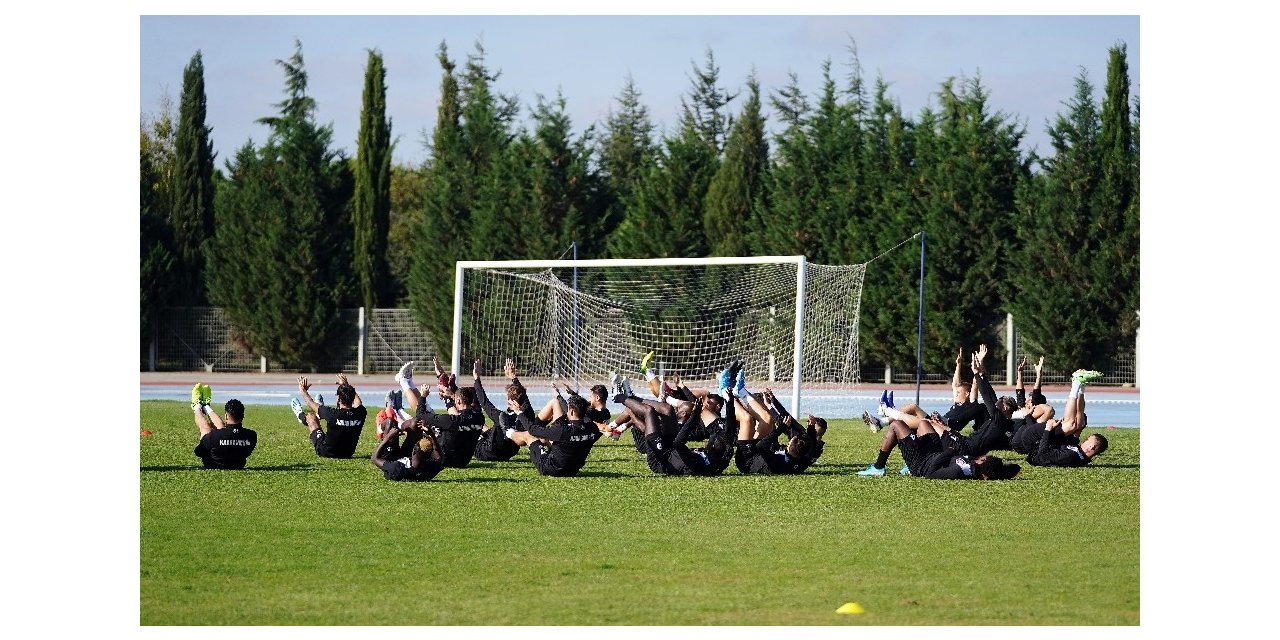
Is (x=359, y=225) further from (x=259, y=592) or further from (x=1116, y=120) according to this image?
(x=259, y=592)

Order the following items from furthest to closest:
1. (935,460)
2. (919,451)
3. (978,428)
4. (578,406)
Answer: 1. (978,428)
2. (919,451)
3. (935,460)
4. (578,406)

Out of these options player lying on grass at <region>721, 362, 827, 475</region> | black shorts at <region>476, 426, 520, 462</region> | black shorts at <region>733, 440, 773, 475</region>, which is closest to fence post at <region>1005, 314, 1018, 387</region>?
player lying on grass at <region>721, 362, 827, 475</region>

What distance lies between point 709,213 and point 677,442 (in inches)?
819

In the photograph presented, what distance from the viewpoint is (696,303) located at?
2947 centimetres

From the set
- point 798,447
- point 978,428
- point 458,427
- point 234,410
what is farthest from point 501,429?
point 978,428

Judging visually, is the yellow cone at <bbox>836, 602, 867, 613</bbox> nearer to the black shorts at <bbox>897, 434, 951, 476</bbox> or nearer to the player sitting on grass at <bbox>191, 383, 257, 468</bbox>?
the black shorts at <bbox>897, 434, 951, 476</bbox>

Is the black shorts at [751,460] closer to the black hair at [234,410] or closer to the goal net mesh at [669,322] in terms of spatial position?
the black hair at [234,410]

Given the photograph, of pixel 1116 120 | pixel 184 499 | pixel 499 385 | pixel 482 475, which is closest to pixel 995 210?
pixel 1116 120

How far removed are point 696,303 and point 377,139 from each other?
1341 centimetres

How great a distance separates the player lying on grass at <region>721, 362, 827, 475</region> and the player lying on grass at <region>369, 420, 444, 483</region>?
3058mm

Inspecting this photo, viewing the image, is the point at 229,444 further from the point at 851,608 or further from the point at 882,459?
the point at 851,608

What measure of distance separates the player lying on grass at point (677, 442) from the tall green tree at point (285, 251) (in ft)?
77.8

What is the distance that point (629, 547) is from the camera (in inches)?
400

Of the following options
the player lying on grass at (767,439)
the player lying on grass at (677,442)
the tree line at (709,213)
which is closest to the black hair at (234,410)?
the player lying on grass at (677,442)
